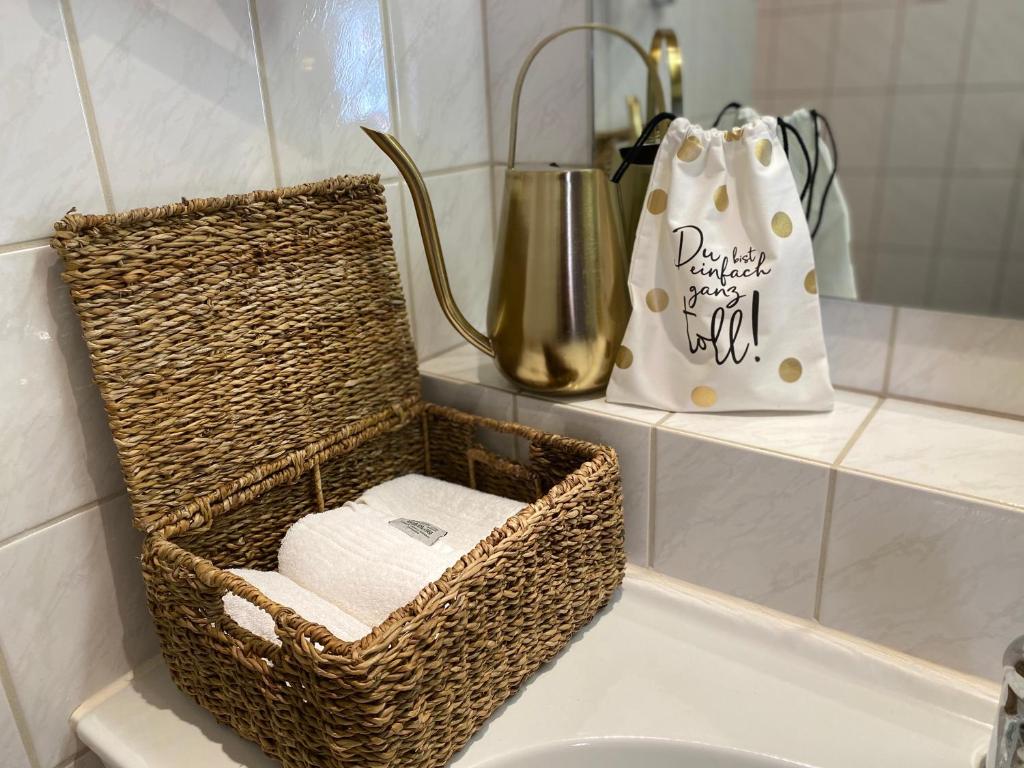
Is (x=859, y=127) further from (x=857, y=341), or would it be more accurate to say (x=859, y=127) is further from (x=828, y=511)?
(x=828, y=511)

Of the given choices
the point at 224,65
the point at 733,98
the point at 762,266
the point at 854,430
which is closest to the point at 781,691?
the point at 854,430

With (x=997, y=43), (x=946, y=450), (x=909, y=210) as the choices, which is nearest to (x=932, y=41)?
(x=997, y=43)

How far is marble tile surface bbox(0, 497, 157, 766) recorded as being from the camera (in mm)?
603

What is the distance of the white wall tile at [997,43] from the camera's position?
0.67 m

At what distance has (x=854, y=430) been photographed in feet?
2.30

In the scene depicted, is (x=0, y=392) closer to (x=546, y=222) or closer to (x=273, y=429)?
(x=273, y=429)

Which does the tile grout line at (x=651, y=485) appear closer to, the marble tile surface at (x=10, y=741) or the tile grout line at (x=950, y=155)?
the tile grout line at (x=950, y=155)

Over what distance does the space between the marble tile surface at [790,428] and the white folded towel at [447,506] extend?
0.18 m

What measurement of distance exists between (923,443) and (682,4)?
536mm

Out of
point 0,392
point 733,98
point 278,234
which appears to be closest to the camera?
point 0,392

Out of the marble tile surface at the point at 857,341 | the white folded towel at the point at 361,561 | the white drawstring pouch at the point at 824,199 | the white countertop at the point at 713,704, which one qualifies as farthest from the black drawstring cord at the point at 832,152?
the white folded towel at the point at 361,561

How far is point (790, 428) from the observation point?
0.71 meters

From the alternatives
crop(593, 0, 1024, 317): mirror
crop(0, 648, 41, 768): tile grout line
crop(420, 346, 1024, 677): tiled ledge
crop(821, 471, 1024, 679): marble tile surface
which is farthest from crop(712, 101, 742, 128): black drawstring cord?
crop(0, 648, 41, 768): tile grout line

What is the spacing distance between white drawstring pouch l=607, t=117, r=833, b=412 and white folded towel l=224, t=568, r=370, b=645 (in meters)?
0.35
